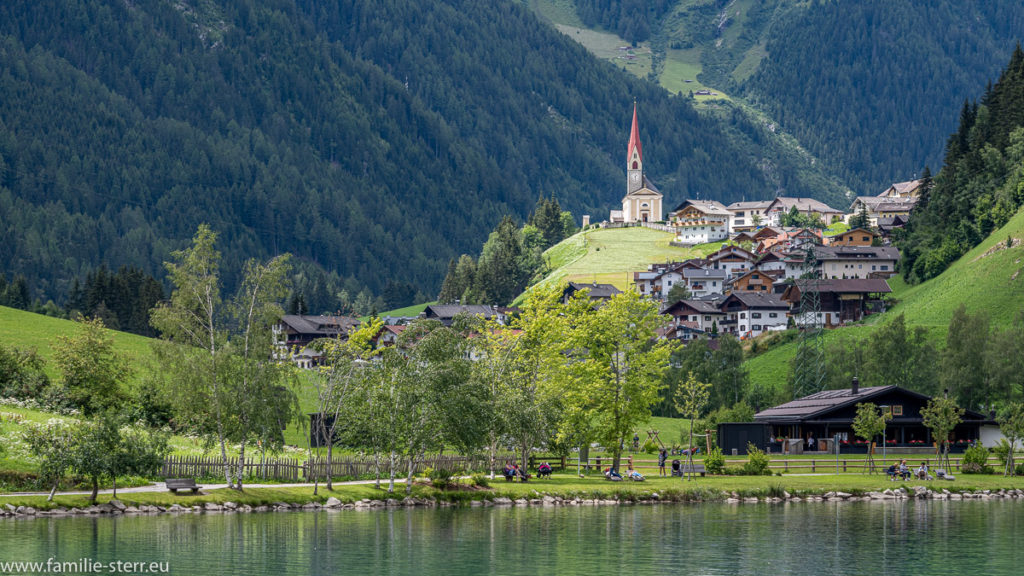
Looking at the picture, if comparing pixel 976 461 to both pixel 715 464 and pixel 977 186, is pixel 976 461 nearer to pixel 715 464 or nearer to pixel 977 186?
pixel 715 464

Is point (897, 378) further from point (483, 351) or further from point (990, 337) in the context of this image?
point (483, 351)

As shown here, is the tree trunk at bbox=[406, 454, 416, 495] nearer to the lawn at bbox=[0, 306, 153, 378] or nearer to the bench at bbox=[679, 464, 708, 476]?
the bench at bbox=[679, 464, 708, 476]

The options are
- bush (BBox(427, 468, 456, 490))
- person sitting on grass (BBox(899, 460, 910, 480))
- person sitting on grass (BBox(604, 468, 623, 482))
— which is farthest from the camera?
person sitting on grass (BBox(899, 460, 910, 480))

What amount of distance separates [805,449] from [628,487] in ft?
123

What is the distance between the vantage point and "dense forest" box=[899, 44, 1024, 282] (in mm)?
173250

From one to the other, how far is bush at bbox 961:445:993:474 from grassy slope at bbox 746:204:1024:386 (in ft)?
127

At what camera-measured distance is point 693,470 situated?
89375 millimetres

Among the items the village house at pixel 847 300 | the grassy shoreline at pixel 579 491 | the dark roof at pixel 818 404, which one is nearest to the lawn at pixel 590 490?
the grassy shoreline at pixel 579 491

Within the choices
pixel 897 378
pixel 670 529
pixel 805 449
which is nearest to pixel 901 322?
pixel 897 378

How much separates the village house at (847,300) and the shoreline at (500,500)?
96.9 m

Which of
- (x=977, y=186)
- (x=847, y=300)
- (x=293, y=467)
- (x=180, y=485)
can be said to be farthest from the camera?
(x=847, y=300)

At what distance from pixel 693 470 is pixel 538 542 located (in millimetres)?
35771

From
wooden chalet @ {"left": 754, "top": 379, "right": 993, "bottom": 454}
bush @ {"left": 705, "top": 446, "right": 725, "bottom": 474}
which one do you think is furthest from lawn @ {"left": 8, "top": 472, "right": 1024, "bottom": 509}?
wooden chalet @ {"left": 754, "top": 379, "right": 993, "bottom": 454}

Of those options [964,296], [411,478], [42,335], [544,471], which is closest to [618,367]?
[544,471]
